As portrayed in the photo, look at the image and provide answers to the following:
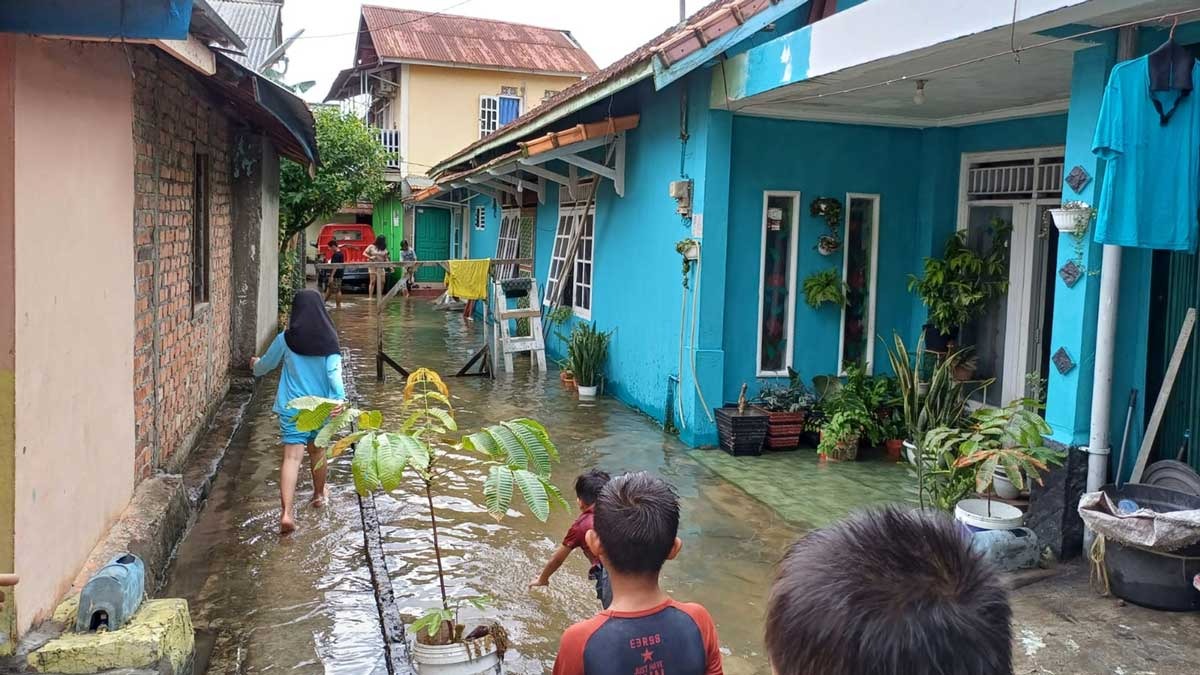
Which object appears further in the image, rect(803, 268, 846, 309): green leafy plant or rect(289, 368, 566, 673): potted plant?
rect(803, 268, 846, 309): green leafy plant

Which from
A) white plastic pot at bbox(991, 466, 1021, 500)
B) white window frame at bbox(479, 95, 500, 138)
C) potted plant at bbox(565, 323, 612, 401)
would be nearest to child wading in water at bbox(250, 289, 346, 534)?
white plastic pot at bbox(991, 466, 1021, 500)

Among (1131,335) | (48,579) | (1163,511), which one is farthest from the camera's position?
(1131,335)

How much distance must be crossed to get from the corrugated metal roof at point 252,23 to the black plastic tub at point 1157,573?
6.43m

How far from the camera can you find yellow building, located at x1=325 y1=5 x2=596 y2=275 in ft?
91.7

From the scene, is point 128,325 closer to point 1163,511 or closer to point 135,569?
point 135,569

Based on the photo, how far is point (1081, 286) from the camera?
5.50 metres

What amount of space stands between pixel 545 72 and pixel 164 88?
23789 mm

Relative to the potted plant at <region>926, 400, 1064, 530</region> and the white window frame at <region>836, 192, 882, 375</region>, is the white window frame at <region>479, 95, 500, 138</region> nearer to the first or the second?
the white window frame at <region>836, 192, 882, 375</region>

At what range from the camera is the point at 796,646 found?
1112 mm

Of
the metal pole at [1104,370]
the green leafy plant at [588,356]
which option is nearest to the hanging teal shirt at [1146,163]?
the metal pole at [1104,370]

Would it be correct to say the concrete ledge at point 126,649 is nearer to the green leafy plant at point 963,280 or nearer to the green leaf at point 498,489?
the green leaf at point 498,489

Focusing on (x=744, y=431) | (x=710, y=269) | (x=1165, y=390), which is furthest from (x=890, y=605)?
(x=710, y=269)

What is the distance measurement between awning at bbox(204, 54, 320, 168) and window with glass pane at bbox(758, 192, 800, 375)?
4190mm

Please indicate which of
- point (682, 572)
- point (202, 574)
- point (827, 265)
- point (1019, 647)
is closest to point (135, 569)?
point (202, 574)
